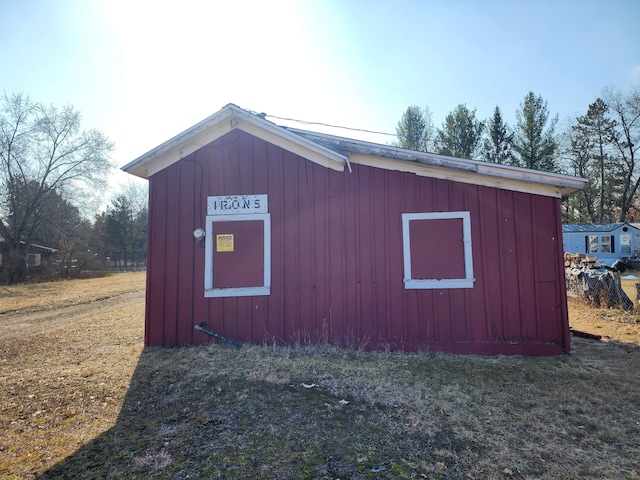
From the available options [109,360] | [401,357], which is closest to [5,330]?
[109,360]

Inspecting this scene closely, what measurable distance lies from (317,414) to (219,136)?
489 centimetres

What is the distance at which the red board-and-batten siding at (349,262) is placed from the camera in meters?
5.59

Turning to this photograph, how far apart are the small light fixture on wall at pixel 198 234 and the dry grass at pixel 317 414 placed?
1819 millimetres

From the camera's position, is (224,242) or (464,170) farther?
(224,242)

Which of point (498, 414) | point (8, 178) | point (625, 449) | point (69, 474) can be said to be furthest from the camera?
point (8, 178)

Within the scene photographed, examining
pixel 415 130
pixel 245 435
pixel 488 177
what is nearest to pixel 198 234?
pixel 245 435

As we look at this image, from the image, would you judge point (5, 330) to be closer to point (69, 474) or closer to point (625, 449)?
point (69, 474)

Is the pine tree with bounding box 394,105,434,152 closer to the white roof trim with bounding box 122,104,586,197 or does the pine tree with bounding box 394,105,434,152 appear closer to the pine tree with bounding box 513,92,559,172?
the pine tree with bounding box 513,92,559,172

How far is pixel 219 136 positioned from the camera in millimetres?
6355

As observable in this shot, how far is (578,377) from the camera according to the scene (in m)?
4.61

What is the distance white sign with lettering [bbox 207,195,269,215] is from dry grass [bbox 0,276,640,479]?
2294 mm

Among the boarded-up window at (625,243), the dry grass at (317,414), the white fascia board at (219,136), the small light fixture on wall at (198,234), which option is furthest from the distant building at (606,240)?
the small light fixture on wall at (198,234)

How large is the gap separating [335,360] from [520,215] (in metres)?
3.70

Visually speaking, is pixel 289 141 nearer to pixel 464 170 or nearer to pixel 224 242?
pixel 224 242
